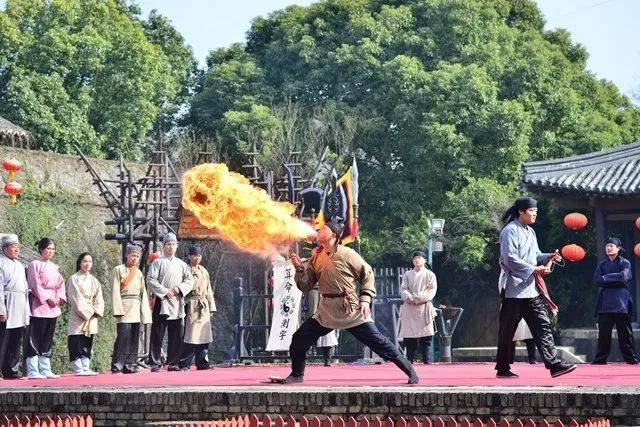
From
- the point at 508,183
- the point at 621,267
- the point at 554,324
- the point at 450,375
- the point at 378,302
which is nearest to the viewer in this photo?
the point at 450,375

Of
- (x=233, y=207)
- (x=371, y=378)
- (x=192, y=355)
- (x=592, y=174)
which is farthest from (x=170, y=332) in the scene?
(x=592, y=174)

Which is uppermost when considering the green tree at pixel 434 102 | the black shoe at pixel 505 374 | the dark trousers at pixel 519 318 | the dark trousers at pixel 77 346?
the green tree at pixel 434 102

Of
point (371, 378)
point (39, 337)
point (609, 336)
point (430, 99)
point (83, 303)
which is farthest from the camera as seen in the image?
point (430, 99)

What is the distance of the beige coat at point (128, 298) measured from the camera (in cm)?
1891

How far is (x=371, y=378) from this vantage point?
15.8 metres

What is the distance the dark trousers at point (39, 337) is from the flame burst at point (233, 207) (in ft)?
8.16

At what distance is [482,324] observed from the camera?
132 ft

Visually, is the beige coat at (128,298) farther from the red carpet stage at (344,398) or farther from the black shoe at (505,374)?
the black shoe at (505,374)

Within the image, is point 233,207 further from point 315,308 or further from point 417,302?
point 417,302

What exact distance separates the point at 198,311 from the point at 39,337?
2.79 m

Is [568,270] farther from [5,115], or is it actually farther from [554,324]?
[5,115]

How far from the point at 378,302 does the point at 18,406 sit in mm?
9727

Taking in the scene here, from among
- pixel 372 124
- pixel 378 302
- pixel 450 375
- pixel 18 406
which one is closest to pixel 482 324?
pixel 372 124

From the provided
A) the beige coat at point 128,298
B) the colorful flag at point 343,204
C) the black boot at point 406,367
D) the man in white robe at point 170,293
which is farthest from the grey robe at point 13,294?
the colorful flag at point 343,204
